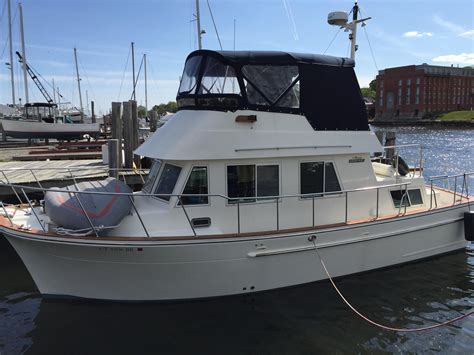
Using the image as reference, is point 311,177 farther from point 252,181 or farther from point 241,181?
point 241,181

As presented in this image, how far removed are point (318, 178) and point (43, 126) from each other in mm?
22667

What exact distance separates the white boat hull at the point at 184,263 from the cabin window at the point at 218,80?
2.57 meters

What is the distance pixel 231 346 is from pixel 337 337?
5.44 feet

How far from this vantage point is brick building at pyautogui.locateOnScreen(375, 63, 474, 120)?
78750mm

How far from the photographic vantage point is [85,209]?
5883 mm

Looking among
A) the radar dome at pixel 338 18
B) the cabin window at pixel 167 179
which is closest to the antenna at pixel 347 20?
the radar dome at pixel 338 18

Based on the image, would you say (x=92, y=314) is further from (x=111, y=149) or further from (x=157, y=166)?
(x=111, y=149)

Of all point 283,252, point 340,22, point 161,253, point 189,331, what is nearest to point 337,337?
point 283,252

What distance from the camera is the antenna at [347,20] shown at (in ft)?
27.2

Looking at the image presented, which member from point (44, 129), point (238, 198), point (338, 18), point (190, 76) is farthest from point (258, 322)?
point (44, 129)

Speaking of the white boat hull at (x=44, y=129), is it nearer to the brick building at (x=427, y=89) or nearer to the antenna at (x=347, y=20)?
the antenna at (x=347, y=20)

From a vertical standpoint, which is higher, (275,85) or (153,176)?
(275,85)

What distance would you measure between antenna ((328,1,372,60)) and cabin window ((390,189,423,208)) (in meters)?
3.05

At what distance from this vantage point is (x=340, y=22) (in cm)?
838
